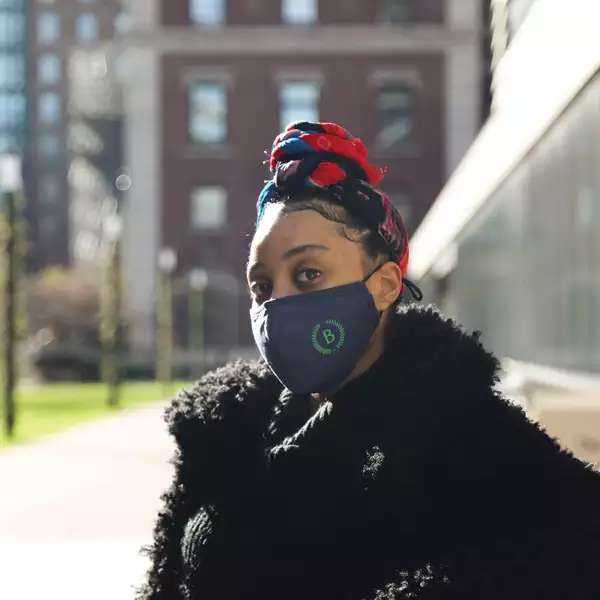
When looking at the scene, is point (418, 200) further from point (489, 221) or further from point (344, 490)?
point (344, 490)

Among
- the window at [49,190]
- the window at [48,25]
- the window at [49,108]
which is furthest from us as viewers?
the window at [49,108]

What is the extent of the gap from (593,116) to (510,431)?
2975 mm

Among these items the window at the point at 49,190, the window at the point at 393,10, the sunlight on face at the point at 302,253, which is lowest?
the sunlight on face at the point at 302,253

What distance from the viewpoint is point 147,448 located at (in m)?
16.4

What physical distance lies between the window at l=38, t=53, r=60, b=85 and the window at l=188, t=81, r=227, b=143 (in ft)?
205

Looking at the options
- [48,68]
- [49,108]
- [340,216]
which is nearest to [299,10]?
[340,216]

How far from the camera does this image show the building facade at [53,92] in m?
97.0

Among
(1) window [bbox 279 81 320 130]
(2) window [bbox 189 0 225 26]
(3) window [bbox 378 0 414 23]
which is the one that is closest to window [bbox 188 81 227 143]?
(1) window [bbox 279 81 320 130]

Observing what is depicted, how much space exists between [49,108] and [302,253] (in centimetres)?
10474

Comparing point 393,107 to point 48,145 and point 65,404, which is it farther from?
point 48,145

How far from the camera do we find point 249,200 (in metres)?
44.2

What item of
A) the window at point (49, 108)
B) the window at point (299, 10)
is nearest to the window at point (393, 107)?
the window at point (299, 10)

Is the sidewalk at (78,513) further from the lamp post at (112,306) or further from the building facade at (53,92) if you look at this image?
the building facade at (53,92)

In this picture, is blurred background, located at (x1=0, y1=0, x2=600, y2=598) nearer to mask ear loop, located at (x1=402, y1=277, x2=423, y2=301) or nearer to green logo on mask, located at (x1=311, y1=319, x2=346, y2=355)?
mask ear loop, located at (x1=402, y1=277, x2=423, y2=301)
